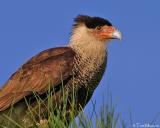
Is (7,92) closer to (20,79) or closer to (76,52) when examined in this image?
(20,79)

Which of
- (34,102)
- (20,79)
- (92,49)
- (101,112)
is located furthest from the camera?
(92,49)

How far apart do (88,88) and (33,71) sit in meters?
0.74

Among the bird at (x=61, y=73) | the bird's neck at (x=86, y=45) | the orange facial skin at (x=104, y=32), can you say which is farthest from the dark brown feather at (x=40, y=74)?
the orange facial skin at (x=104, y=32)

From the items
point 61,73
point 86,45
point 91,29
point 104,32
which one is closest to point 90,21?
point 91,29

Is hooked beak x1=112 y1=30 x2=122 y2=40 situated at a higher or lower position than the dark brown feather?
higher

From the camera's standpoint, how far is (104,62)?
7664 millimetres

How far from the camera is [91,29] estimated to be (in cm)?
807

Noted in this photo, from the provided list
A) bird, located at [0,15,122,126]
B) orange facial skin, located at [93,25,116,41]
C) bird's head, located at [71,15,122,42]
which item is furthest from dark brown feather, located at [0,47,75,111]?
orange facial skin, located at [93,25,116,41]

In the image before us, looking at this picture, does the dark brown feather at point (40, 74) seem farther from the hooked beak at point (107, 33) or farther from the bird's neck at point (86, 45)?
the hooked beak at point (107, 33)

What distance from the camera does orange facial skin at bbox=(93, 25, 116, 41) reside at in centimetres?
786

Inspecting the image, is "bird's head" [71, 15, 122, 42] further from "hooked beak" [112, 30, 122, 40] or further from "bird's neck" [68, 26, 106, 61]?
"hooked beak" [112, 30, 122, 40]

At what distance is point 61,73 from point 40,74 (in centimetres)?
43

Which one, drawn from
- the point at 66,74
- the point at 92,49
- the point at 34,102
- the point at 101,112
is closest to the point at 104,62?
the point at 92,49

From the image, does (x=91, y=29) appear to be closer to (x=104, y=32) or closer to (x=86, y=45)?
(x=104, y=32)
